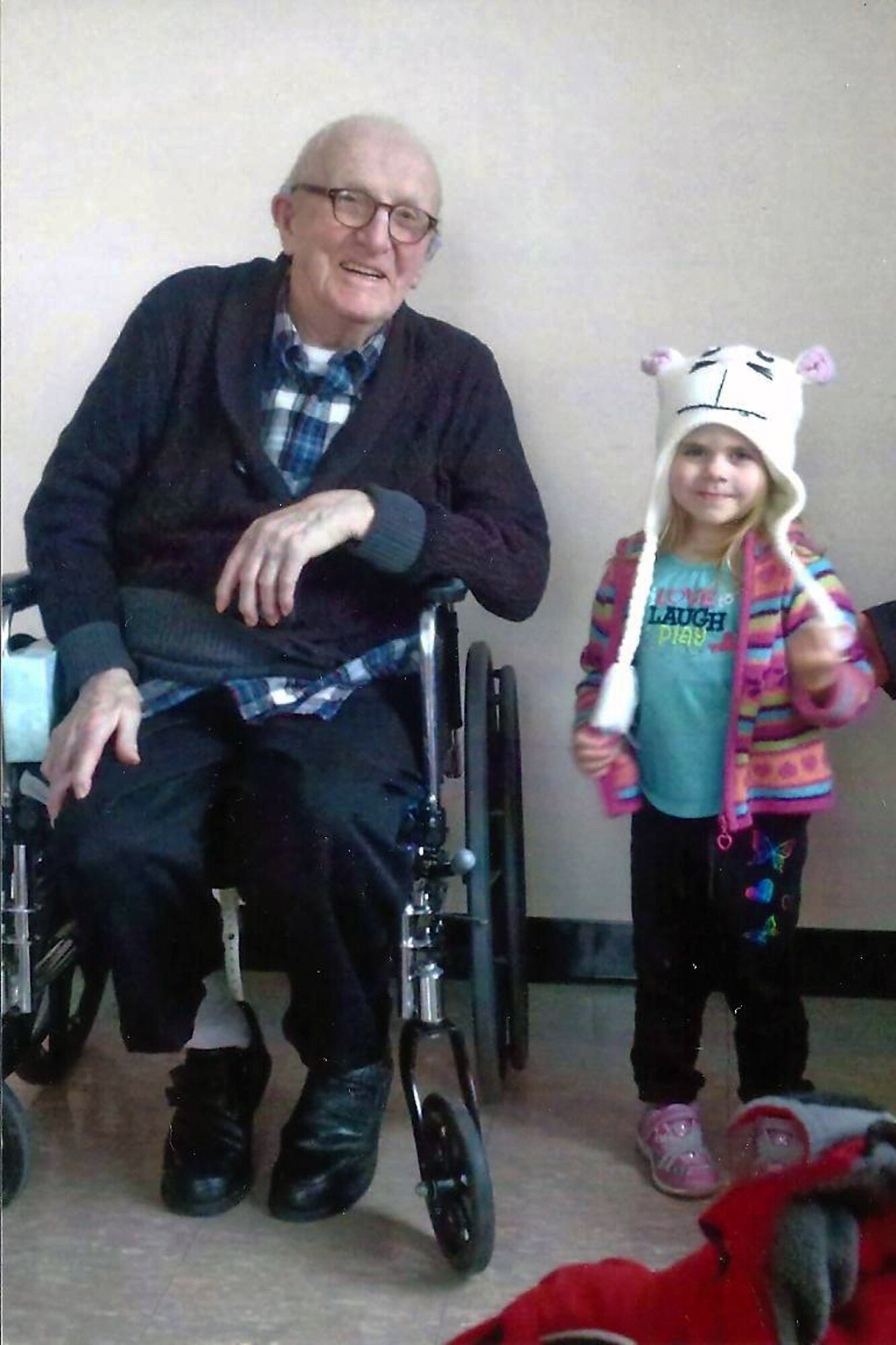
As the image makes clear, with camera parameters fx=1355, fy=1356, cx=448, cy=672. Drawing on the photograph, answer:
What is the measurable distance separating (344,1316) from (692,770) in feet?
1.55

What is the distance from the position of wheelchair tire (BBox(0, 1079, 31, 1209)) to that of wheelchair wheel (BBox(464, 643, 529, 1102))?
38 cm

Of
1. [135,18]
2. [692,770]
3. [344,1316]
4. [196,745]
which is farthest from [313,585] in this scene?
[344,1316]

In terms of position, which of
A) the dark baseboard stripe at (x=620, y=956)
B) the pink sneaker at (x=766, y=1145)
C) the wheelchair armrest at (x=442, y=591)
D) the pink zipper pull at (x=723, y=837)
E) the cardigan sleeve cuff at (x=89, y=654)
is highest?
the wheelchair armrest at (x=442, y=591)

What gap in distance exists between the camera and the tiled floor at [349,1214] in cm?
97

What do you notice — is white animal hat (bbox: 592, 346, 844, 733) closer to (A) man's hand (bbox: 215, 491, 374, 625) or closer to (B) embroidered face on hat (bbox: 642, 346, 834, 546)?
(B) embroidered face on hat (bbox: 642, 346, 834, 546)

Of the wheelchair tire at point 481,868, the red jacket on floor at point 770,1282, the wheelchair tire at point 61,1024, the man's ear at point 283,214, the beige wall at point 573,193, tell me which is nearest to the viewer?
the red jacket on floor at point 770,1282

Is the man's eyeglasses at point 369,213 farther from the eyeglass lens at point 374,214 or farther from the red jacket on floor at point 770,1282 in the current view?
the red jacket on floor at point 770,1282

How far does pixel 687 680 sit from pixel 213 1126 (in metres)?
0.58

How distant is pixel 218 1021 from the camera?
1248 millimetres

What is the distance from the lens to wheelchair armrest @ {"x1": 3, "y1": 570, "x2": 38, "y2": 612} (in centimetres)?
112

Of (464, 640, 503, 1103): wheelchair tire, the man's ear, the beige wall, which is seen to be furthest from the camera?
(464, 640, 503, 1103): wheelchair tire

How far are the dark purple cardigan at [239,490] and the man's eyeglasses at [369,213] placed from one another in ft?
0.22

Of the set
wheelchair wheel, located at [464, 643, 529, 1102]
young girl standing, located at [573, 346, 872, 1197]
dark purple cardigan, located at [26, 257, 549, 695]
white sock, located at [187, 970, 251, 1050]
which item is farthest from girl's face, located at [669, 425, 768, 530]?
white sock, located at [187, 970, 251, 1050]

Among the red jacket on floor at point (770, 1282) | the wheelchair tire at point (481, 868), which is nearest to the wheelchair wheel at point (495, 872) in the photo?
the wheelchair tire at point (481, 868)
